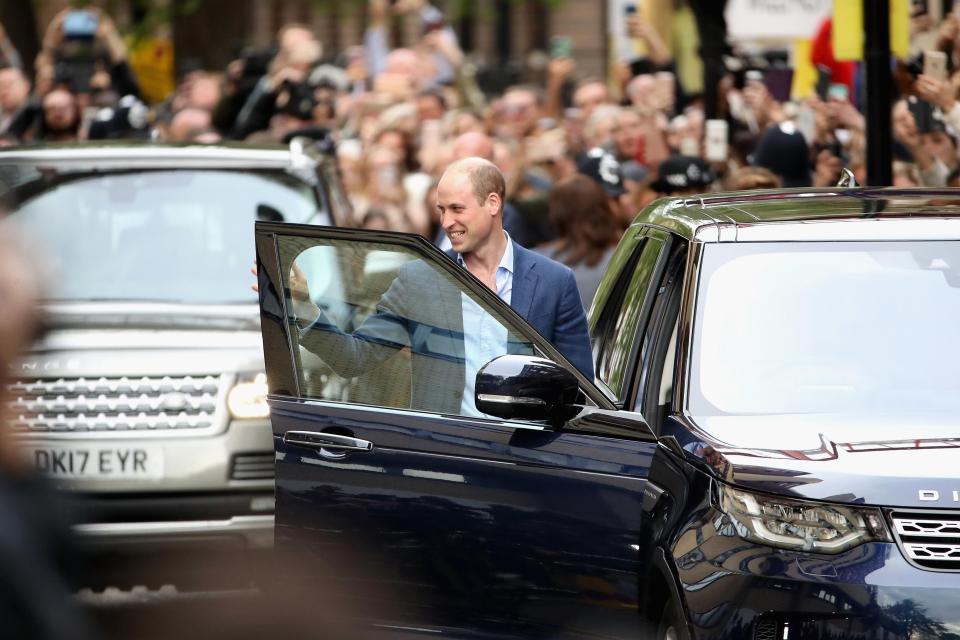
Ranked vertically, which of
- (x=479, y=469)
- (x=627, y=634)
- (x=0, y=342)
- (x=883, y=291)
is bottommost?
(x=627, y=634)

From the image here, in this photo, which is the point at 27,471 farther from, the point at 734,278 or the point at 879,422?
the point at 734,278

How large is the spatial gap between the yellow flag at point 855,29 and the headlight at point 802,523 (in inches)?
239

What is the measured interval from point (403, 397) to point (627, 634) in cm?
96

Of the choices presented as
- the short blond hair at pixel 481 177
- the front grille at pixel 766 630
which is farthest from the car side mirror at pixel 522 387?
the short blond hair at pixel 481 177

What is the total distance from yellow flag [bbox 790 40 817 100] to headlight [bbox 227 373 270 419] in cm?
793

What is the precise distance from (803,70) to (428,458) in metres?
11.0

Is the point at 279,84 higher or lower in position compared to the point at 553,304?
higher

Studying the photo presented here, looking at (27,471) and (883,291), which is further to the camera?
(883,291)

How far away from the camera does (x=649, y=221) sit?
633 cm

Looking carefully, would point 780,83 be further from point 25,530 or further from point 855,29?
point 25,530

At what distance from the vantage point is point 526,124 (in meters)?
16.9

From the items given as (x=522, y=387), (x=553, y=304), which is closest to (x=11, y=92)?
(x=553, y=304)

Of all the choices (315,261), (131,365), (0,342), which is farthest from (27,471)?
(131,365)

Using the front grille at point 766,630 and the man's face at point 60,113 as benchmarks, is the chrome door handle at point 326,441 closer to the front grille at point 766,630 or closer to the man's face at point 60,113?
the front grille at point 766,630
